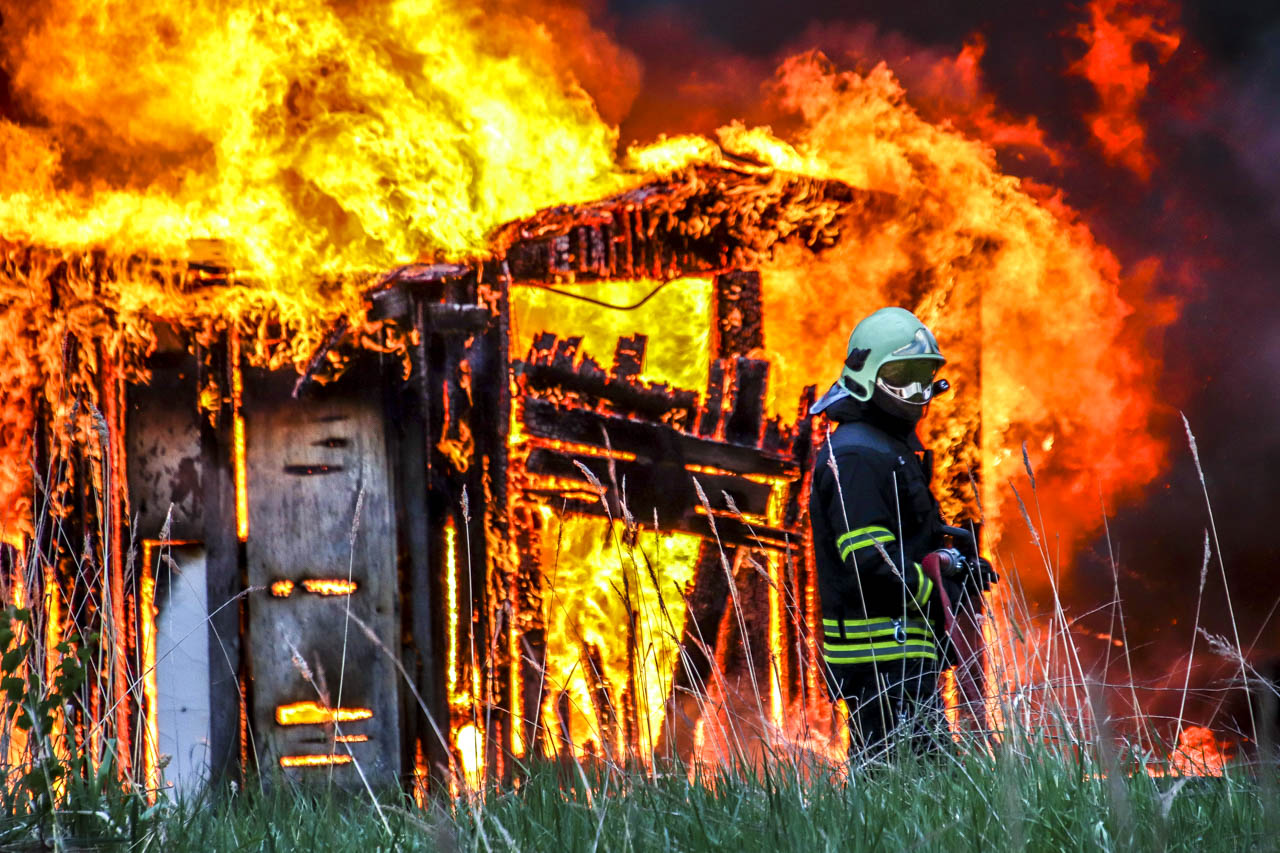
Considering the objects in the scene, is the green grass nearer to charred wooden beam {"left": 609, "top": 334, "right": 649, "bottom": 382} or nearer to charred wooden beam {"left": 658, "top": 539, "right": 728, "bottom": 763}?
charred wooden beam {"left": 658, "top": 539, "right": 728, "bottom": 763}

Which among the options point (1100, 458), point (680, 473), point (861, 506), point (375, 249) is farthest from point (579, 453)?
point (1100, 458)

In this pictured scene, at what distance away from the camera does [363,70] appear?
484 centimetres

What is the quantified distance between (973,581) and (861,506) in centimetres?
46

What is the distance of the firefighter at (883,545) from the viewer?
128 inches

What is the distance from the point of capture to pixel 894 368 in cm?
365

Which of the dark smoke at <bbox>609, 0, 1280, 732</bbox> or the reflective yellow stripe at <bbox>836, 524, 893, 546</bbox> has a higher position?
the dark smoke at <bbox>609, 0, 1280, 732</bbox>

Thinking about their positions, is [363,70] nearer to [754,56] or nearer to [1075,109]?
[754,56]

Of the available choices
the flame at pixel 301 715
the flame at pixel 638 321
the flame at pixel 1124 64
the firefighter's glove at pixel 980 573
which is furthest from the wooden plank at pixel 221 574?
the flame at pixel 1124 64

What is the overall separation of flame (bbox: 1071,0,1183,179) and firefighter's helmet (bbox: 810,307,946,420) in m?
1.78

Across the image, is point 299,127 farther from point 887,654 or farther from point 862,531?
point 887,654

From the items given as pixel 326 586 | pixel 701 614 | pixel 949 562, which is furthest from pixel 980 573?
pixel 326 586

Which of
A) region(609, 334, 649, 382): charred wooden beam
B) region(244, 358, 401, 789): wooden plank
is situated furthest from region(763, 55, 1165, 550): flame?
region(244, 358, 401, 789): wooden plank

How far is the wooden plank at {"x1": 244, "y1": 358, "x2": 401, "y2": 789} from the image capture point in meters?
4.72

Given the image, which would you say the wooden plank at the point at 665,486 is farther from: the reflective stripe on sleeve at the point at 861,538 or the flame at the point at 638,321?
the reflective stripe on sleeve at the point at 861,538
